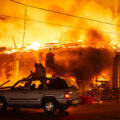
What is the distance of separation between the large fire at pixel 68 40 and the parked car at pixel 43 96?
505 inches

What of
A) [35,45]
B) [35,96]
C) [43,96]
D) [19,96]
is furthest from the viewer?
[35,45]

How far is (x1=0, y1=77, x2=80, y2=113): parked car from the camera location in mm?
10484

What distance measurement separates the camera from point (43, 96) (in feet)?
35.1

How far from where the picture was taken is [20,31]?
23656 millimetres

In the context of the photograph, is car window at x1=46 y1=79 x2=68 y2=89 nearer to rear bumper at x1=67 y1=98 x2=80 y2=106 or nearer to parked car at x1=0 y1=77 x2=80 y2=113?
parked car at x1=0 y1=77 x2=80 y2=113

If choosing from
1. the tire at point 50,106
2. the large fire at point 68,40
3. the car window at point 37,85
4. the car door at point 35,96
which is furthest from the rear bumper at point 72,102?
the large fire at point 68,40

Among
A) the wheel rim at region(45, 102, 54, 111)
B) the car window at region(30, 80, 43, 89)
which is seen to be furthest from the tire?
the car window at region(30, 80, 43, 89)

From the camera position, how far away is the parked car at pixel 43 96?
10484mm

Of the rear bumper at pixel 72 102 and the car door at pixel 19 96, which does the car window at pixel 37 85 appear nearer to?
the car door at pixel 19 96

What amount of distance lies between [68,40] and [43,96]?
52.2ft

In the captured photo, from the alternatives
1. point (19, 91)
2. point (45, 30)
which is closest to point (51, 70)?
point (45, 30)

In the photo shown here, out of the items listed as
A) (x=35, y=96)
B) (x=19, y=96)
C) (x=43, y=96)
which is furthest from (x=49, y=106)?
(x=19, y=96)

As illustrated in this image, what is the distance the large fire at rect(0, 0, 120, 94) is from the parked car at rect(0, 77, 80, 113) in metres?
12.8

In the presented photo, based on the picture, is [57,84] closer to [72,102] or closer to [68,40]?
[72,102]
